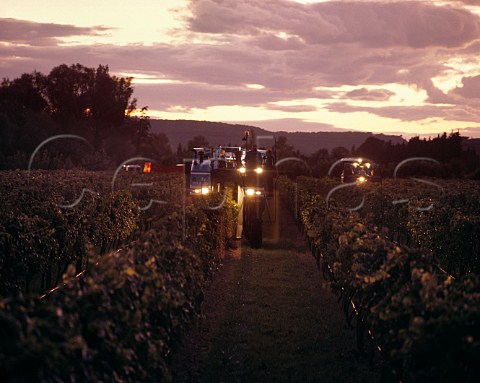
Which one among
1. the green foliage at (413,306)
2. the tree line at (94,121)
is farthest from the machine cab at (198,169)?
the tree line at (94,121)

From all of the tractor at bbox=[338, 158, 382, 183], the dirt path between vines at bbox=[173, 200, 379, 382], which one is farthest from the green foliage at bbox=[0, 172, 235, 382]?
the tractor at bbox=[338, 158, 382, 183]

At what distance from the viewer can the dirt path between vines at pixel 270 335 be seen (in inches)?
391

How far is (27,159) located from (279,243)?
3624cm

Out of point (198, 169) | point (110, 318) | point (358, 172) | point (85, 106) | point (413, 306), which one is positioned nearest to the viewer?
point (110, 318)

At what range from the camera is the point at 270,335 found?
1194 cm

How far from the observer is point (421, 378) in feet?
21.4

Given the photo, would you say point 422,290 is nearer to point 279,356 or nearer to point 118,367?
point 118,367

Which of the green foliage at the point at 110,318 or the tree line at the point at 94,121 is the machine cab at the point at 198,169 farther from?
the tree line at the point at 94,121

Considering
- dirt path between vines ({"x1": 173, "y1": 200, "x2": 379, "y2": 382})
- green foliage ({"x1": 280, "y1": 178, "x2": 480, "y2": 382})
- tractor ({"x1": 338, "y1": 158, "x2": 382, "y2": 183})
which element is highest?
green foliage ({"x1": 280, "y1": 178, "x2": 480, "y2": 382})

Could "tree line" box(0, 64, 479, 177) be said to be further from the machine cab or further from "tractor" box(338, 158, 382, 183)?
the machine cab

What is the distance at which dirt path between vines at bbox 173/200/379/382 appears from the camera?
9922mm

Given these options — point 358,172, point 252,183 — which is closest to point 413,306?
point 252,183

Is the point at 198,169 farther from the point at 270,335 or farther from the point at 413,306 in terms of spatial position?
the point at 413,306

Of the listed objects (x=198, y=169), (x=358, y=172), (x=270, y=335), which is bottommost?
(x=270, y=335)
